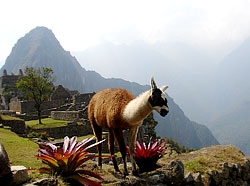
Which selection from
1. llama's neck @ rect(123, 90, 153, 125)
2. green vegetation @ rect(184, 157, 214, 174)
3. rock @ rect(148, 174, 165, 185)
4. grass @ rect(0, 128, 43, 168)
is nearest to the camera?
llama's neck @ rect(123, 90, 153, 125)

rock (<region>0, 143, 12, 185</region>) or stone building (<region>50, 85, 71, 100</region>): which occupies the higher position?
stone building (<region>50, 85, 71, 100</region>)

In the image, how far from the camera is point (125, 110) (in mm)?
4504

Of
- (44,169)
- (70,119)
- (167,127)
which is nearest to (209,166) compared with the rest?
(44,169)

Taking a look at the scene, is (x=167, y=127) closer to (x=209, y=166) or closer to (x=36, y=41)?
(x=36, y=41)

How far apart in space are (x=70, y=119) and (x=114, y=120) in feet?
79.8

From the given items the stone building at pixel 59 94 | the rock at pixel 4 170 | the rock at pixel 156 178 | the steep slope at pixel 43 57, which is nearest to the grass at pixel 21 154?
the rock at pixel 4 170

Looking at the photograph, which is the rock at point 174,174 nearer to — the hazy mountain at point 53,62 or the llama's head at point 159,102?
the llama's head at point 159,102

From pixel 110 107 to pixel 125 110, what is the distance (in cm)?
46

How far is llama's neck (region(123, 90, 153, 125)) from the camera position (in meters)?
4.25

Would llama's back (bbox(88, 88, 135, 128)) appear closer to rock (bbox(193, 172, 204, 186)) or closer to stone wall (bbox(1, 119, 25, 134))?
rock (bbox(193, 172, 204, 186))

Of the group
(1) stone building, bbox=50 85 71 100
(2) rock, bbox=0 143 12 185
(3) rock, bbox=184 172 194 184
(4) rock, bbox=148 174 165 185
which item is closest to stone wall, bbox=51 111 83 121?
(1) stone building, bbox=50 85 71 100

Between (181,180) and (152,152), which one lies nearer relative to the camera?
(181,180)

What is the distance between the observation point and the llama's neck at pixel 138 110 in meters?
4.25

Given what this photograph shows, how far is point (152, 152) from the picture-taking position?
5312 mm
